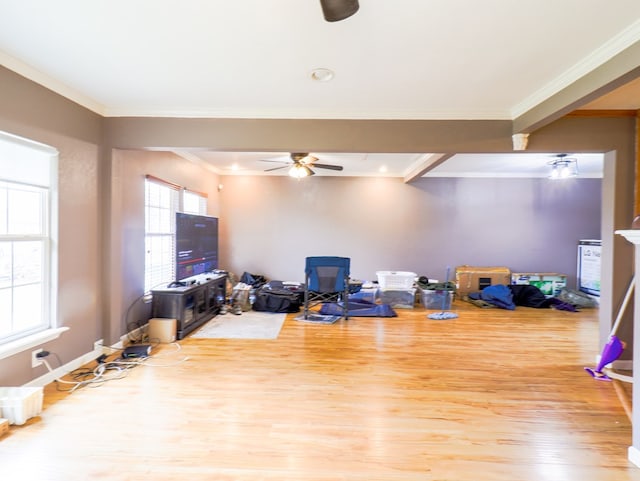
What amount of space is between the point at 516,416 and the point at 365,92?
2.74 m

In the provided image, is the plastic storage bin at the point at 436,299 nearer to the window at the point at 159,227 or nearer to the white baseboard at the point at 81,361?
the window at the point at 159,227

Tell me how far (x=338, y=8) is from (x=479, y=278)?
573 cm

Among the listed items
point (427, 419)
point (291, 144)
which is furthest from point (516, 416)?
point (291, 144)

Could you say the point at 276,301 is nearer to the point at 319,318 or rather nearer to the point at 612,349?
the point at 319,318

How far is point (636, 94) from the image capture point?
243 cm

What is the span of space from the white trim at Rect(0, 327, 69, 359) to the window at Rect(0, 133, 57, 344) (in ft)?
0.21

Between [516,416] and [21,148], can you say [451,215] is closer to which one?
[516,416]

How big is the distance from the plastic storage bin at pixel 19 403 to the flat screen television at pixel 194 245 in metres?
1.71

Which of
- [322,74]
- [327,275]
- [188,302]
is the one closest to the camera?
[322,74]

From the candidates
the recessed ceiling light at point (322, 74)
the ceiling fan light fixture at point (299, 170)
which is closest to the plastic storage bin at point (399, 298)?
the ceiling fan light fixture at point (299, 170)

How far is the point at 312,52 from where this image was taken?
1931mm

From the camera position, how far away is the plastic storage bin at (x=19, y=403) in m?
1.87

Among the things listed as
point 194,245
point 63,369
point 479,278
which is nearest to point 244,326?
point 194,245

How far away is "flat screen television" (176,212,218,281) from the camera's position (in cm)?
357
